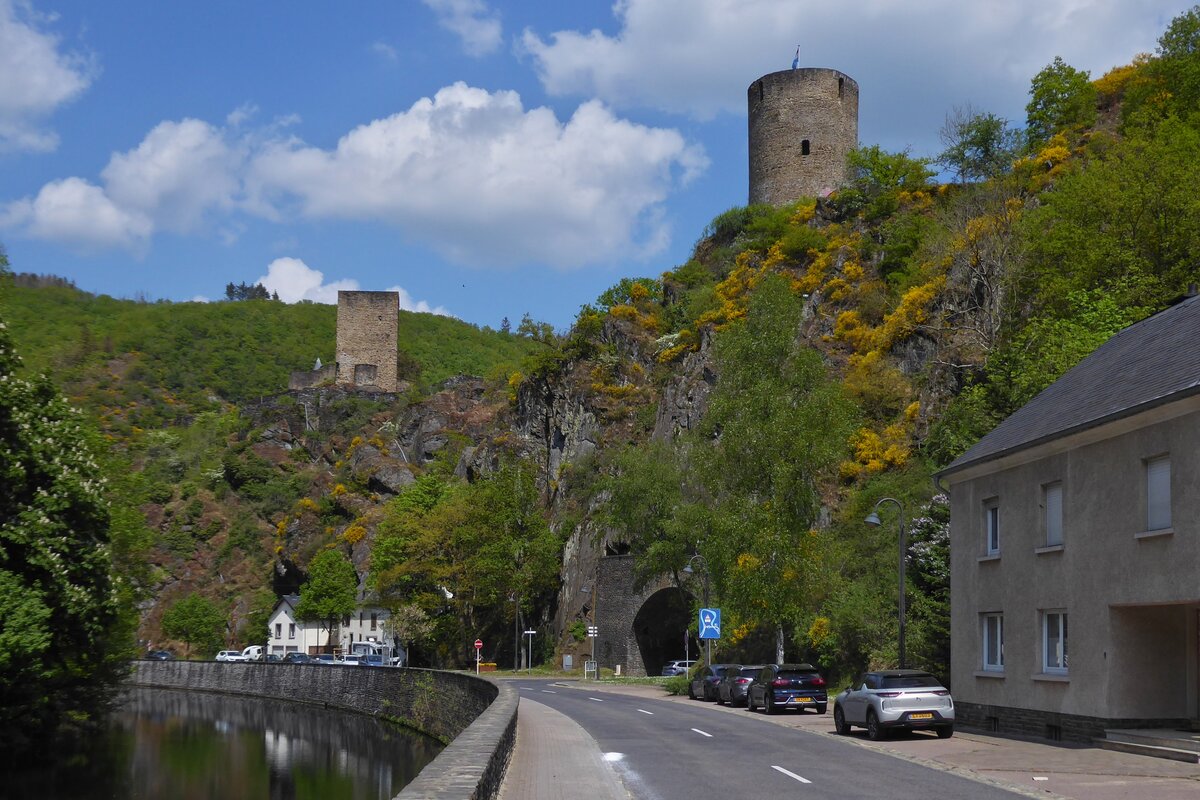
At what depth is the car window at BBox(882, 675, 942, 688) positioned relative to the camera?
2292 cm

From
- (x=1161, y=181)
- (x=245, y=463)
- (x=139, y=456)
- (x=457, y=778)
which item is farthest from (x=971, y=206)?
(x=139, y=456)

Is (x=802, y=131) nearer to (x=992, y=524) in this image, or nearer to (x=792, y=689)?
(x=792, y=689)

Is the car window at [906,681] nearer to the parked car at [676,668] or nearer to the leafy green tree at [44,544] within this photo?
the leafy green tree at [44,544]

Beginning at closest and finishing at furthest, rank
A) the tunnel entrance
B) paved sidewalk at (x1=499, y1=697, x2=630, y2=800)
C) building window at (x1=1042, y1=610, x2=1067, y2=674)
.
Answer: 1. paved sidewalk at (x1=499, y1=697, x2=630, y2=800)
2. building window at (x1=1042, y1=610, x2=1067, y2=674)
3. the tunnel entrance

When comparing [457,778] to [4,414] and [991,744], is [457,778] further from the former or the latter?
[4,414]

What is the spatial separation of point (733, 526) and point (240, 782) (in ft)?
58.9

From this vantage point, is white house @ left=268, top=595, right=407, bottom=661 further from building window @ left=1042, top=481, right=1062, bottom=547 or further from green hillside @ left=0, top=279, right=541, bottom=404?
building window @ left=1042, top=481, right=1062, bottom=547

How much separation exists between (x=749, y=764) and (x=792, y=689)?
14357mm

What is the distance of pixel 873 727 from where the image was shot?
22.9 m

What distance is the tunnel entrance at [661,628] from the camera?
63594 millimetres

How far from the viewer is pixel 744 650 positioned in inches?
1959

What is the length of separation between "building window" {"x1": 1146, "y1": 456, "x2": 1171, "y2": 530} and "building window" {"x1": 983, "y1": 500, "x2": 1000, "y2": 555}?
5509 millimetres

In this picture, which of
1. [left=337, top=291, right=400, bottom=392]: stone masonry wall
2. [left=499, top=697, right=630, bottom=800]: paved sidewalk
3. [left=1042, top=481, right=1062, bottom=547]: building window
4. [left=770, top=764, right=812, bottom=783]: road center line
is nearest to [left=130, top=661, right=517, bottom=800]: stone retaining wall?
[left=499, top=697, right=630, bottom=800]: paved sidewalk

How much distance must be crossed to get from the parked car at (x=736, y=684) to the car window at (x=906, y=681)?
12849 mm
